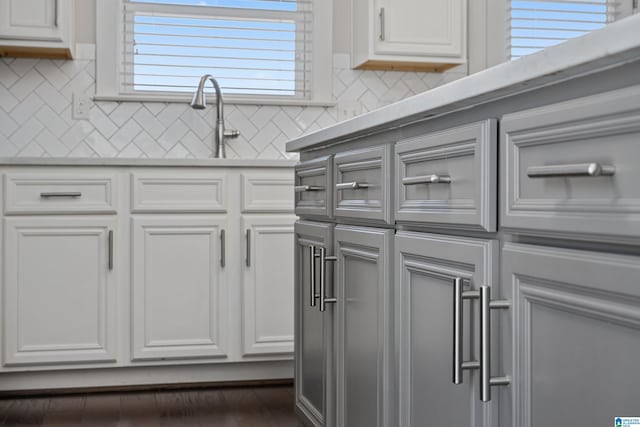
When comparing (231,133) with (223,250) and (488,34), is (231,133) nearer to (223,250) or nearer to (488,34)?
(223,250)

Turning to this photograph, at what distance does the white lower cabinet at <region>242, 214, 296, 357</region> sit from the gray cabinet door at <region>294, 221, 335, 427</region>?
0.78 m

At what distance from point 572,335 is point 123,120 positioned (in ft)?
10.0

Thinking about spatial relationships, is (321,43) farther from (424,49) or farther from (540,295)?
(540,295)

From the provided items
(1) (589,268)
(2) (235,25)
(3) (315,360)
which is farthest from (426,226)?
(2) (235,25)

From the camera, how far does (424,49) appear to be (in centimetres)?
367

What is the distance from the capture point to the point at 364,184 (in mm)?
1678

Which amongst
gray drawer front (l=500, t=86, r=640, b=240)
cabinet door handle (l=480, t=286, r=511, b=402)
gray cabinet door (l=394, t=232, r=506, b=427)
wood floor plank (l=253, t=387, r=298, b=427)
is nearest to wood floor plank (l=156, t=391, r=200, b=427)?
wood floor plank (l=253, t=387, r=298, b=427)

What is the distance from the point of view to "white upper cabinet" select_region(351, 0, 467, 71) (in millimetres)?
3631

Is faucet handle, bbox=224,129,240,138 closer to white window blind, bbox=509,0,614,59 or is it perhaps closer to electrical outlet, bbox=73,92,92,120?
electrical outlet, bbox=73,92,92,120

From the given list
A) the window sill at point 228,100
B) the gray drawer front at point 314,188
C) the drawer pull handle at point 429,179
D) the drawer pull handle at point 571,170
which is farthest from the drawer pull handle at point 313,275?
the window sill at point 228,100

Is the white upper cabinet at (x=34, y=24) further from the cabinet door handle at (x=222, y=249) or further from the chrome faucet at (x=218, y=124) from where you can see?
the cabinet door handle at (x=222, y=249)

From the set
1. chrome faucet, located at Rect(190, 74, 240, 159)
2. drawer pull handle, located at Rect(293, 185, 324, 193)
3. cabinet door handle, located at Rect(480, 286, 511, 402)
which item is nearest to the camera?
cabinet door handle, located at Rect(480, 286, 511, 402)

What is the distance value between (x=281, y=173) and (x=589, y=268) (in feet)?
7.80

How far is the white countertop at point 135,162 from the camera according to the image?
9.68ft
